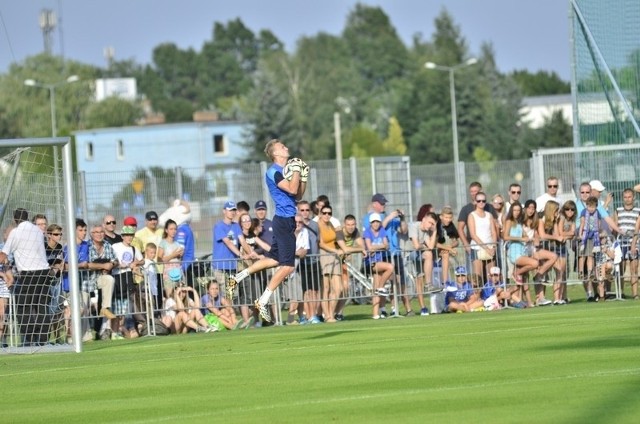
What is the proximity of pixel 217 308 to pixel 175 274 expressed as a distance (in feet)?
2.92

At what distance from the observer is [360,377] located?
12266mm

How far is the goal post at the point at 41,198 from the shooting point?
58.7ft

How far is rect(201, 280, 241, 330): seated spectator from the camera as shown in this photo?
22.6m

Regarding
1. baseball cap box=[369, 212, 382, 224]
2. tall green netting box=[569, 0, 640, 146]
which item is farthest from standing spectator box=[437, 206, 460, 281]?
tall green netting box=[569, 0, 640, 146]

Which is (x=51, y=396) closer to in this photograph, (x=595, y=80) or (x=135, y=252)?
(x=135, y=252)

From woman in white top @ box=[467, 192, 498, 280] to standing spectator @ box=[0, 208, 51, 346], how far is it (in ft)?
24.3

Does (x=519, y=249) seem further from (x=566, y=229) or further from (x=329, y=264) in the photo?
(x=329, y=264)

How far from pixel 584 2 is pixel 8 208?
13504 mm

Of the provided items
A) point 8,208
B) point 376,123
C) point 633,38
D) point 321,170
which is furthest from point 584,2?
point 376,123

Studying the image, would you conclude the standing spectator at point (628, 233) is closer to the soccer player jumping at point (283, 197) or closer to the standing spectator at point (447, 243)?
the standing spectator at point (447, 243)

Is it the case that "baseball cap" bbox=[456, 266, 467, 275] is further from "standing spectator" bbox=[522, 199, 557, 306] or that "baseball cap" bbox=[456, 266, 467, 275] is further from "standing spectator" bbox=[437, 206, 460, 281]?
"standing spectator" bbox=[522, 199, 557, 306]

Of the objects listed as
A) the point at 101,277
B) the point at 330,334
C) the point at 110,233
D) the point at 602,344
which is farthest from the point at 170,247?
the point at 602,344

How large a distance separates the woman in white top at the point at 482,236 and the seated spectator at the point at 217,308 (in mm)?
4202

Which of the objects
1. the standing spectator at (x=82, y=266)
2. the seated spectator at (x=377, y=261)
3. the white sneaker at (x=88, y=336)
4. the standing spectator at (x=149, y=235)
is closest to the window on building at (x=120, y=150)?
the standing spectator at (x=149, y=235)
